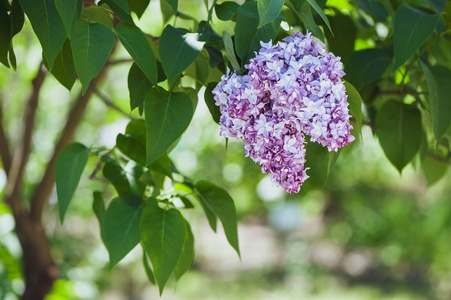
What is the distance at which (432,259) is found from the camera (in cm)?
399

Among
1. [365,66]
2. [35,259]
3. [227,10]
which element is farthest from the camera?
[35,259]

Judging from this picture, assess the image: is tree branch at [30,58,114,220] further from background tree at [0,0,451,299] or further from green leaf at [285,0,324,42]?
green leaf at [285,0,324,42]

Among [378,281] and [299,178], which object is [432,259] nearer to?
[378,281]

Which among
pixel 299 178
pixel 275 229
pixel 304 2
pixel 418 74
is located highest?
pixel 304 2

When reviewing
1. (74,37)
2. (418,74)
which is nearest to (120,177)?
(74,37)

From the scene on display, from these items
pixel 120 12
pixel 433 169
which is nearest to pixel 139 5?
pixel 120 12

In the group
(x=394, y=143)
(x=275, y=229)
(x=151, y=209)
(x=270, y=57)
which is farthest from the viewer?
(x=275, y=229)

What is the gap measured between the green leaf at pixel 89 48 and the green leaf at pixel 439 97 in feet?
1.02

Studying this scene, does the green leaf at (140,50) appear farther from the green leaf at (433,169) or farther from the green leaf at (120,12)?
the green leaf at (433,169)

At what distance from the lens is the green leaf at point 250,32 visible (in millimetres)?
417

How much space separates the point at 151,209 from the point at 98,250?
5.96 feet

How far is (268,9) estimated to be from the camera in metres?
0.39

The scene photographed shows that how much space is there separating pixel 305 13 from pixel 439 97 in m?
0.20

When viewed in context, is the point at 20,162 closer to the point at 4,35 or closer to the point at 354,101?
the point at 4,35
